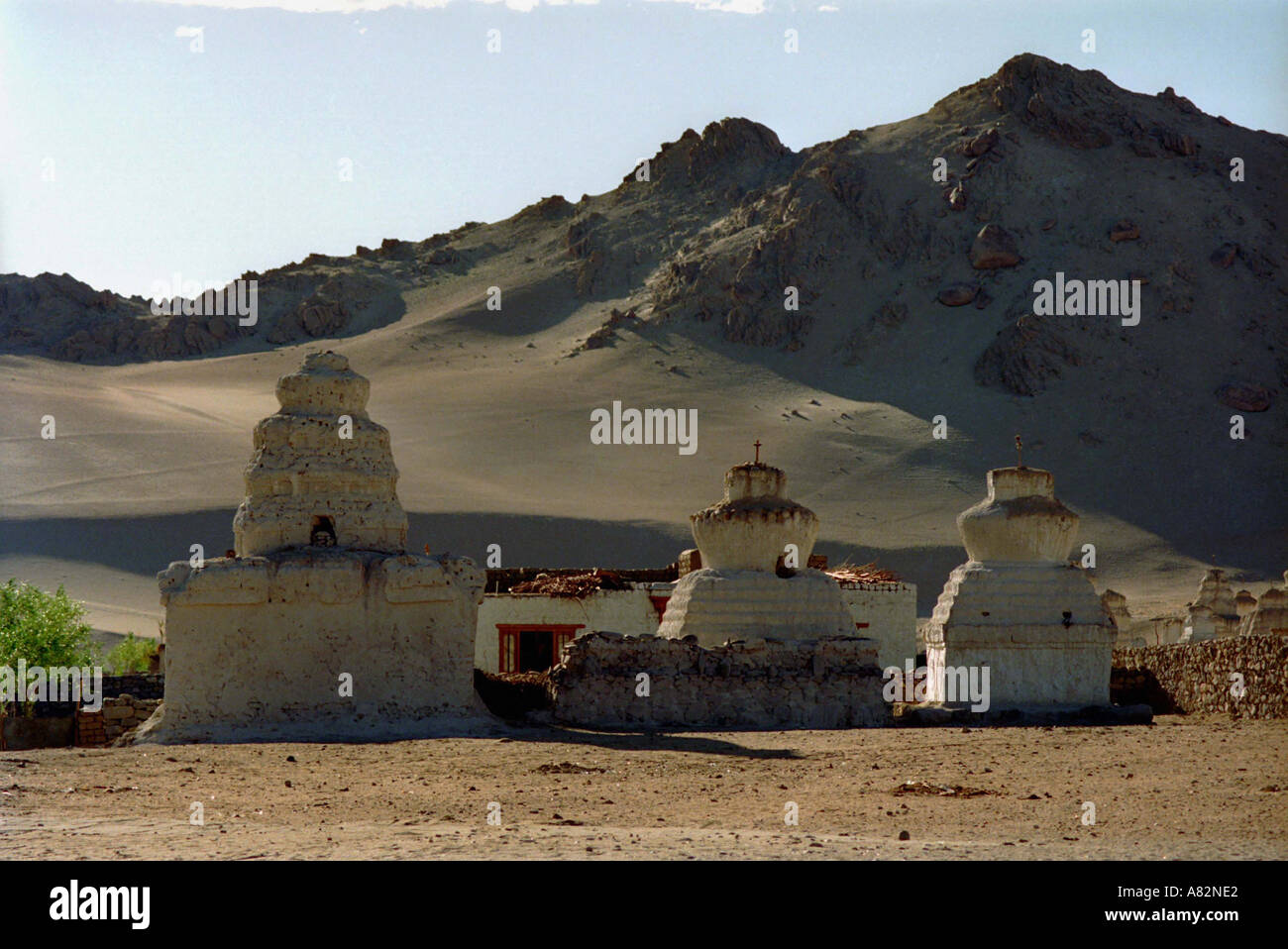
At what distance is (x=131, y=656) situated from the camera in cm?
3841

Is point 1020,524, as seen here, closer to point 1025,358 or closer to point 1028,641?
point 1028,641

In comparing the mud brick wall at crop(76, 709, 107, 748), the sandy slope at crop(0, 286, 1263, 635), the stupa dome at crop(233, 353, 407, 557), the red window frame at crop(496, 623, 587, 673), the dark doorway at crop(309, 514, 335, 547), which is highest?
the sandy slope at crop(0, 286, 1263, 635)

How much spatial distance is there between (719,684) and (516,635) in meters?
10.2

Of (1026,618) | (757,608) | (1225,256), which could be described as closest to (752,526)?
(757,608)

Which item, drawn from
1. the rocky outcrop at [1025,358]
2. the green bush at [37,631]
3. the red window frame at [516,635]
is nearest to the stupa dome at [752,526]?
the red window frame at [516,635]

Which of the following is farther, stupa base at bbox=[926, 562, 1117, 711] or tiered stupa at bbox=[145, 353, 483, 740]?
stupa base at bbox=[926, 562, 1117, 711]

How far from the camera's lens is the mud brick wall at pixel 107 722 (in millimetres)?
20484

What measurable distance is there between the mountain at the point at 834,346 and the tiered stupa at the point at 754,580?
3539cm

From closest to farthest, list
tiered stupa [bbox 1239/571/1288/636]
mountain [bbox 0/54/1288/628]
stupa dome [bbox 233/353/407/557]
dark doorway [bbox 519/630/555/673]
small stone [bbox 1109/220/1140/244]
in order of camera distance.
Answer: stupa dome [bbox 233/353/407/557]
dark doorway [bbox 519/630/555/673]
tiered stupa [bbox 1239/571/1288/636]
mountain [bbox 0/54/1288/628]
small stone [bbox 1109/220/1140/244]

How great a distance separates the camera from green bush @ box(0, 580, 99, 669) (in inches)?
1084

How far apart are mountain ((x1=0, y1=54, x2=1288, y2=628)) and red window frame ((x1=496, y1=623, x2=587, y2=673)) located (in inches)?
1222

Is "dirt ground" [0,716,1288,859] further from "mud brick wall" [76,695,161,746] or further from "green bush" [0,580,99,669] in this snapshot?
"green bush" [0,580,99,669]

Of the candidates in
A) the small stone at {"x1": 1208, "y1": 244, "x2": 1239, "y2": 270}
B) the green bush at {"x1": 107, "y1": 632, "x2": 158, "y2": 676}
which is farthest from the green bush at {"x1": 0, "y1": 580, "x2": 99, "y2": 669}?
the small stone at {"x1": 1208, "y1": 244, "x2": 1239, "y2": 270}

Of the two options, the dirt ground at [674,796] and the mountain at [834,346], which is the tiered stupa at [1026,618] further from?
the mountain at [834,346]
